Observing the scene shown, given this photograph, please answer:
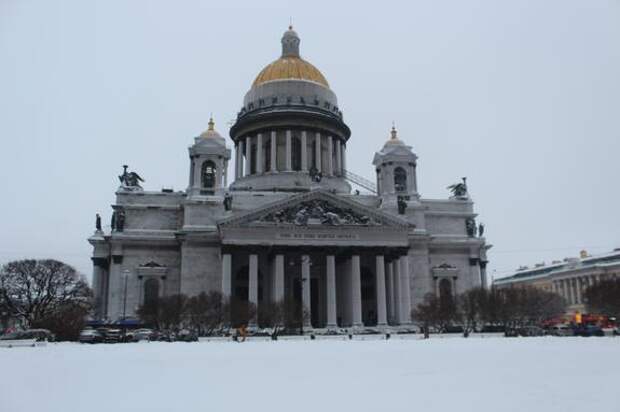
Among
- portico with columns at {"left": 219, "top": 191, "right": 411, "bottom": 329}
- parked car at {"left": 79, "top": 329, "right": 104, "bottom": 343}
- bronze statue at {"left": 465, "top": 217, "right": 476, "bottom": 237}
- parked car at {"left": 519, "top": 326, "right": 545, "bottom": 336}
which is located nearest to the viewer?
parked car at {"left": 79, "top": 329, "right": 104, "bottom": 343}

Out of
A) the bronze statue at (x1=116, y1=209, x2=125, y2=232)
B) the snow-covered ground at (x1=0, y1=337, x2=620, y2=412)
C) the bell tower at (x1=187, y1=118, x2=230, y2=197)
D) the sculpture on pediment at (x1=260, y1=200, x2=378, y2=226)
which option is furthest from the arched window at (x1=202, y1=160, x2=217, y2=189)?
the snow-covered ground at (x1=0, y1=337, x2=620, y2=412)

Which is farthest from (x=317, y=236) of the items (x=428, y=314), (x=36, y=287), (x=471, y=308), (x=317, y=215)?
(x=36, y=287)

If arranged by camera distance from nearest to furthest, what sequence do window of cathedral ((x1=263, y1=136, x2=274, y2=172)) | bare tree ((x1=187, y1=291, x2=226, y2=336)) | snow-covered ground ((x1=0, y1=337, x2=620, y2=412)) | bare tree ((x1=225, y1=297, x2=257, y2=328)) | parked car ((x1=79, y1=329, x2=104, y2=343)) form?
1. snow-covered ground ((x1=0, y1=337, x2=620, y2=412))
2. parked car ((x1=79, y1=329, x2=104, y2=343))
3. bare tree ((x1=187, y1=291, x2=226, y2=336))
4. bare tree ((x1=225, y1=297, x2=257, y2=328))
5. window of cathedral ((x1=263, y1=136, x2=274, y2=172))

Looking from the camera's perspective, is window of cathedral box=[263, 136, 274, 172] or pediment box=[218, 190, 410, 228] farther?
window of cathedral box=[263, 136, 274, 172]

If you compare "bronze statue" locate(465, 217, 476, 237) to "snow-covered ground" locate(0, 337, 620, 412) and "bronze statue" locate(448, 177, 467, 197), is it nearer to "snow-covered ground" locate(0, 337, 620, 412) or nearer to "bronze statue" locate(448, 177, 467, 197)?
"bronze statue" locate(448, 177, 467, 197)

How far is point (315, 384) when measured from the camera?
14156 millimetres

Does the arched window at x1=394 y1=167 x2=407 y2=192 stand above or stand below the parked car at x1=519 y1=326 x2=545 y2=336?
above

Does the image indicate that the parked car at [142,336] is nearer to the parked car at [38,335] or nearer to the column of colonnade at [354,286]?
the parked car at [38,335]

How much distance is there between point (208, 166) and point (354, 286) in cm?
1941

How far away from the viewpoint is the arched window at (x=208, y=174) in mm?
58909

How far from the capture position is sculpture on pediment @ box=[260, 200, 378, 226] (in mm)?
52469

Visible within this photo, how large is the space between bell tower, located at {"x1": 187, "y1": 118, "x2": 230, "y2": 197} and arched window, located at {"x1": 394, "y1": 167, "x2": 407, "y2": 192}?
59.0 ft

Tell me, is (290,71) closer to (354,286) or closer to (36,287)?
(354,286)

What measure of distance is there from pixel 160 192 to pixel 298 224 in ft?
54.7
